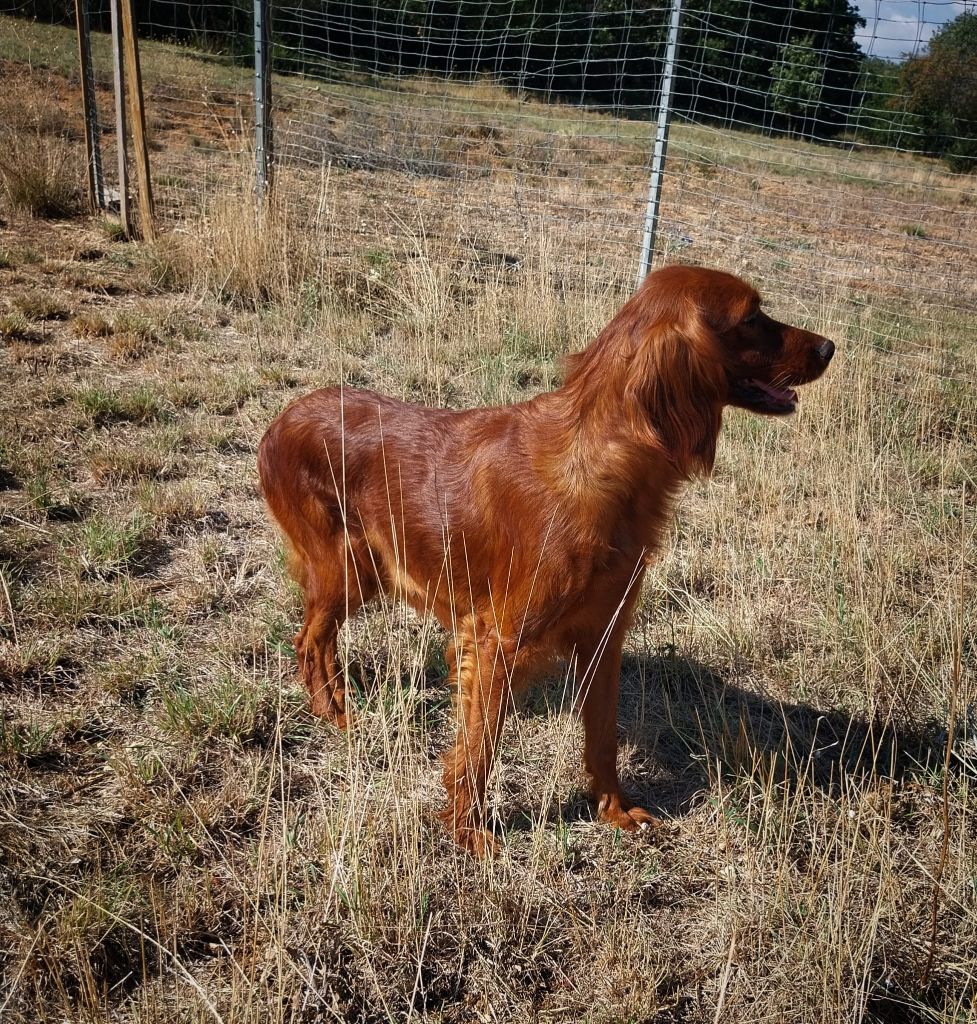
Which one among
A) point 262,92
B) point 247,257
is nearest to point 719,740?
point 247,257

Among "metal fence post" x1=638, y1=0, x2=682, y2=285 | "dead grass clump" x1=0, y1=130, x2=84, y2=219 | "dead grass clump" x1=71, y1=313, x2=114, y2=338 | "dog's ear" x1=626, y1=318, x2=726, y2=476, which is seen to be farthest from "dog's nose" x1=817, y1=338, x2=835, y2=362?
"dead grass clump" x1=0, y1=130, x2=84, y2=219

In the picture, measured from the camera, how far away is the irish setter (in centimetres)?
218

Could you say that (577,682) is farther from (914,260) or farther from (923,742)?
(914,260)

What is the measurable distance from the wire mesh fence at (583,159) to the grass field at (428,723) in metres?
1.46

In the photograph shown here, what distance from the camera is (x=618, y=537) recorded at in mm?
2217

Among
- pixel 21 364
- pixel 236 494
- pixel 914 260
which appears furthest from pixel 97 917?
pixel 914 260

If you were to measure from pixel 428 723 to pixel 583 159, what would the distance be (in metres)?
14.8

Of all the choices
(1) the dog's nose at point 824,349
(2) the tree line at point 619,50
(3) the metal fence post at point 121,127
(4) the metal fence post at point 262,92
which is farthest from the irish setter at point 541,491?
(3) the metal fence post at point 121,127

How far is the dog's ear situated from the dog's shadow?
96 cm

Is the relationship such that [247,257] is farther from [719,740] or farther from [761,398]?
[719,740]

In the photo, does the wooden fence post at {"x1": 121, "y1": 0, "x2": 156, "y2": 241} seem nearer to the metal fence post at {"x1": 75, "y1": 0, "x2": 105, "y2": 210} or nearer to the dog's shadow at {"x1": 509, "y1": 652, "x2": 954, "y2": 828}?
the metal fence post at {"x1": 75, "y1": 0, "x2": 105, "y2": 210}

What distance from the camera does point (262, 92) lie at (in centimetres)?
685

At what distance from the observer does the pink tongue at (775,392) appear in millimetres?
2348

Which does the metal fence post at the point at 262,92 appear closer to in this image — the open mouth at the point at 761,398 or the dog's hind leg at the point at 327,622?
the dog's hind leg at the point at 327,622
